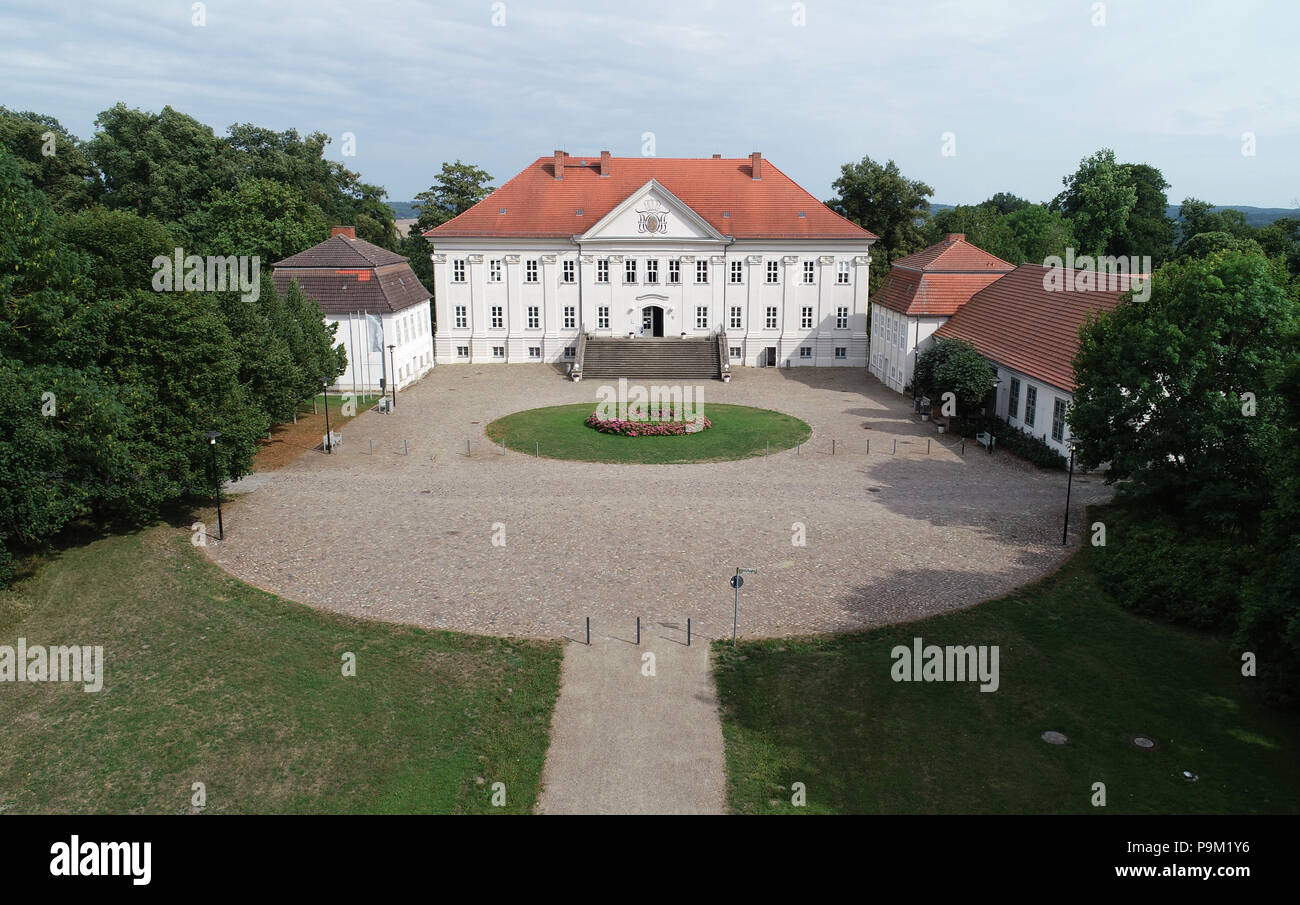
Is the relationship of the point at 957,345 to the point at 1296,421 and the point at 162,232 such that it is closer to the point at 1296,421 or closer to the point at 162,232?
the point at 1296,421

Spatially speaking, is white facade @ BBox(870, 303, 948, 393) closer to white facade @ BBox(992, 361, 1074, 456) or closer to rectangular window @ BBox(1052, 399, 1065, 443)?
white facade @ BBox(992, 361, 1074, 456)

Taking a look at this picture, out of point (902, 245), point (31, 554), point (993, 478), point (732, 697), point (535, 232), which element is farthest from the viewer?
point (902, 245)

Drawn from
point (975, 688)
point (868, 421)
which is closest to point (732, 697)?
point (975, 688)

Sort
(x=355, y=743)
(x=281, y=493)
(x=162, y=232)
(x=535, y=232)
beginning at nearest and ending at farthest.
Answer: (x=355, y=743), (x=162, y=232), (x=281, y=493), (x=535, y=232)

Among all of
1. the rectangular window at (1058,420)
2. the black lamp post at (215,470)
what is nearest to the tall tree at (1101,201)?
the rectangular window at (1058,420)

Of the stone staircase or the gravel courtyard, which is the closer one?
the gravel courtyard

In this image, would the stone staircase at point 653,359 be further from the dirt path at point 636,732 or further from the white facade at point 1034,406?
the dirt path at point 636,732

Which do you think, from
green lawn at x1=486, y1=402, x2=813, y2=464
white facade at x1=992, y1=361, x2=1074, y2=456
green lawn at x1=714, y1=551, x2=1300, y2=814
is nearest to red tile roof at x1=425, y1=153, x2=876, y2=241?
green lawn at x1=486, y1=402, x2=813, y2=464
